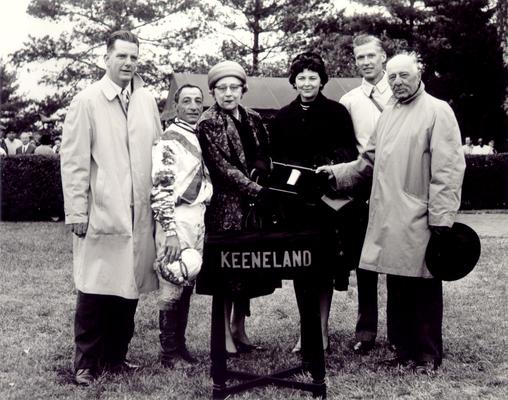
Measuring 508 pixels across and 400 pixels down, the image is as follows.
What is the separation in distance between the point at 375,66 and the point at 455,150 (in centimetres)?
108

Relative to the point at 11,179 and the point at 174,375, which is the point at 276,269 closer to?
the point at 174,375

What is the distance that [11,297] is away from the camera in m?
7.40

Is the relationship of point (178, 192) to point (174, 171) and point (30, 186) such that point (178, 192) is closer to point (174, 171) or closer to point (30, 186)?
point (174, 171)

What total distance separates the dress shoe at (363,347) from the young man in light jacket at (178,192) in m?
1.45

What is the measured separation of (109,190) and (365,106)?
2075mm

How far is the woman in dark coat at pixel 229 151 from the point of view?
15.5 feet

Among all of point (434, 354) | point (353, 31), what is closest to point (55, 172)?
point (434, 354)

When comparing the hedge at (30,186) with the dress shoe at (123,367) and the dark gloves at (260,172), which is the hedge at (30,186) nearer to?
the dress shoe at (123,367)

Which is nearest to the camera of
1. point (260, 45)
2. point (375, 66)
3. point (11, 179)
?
point (375, 66)

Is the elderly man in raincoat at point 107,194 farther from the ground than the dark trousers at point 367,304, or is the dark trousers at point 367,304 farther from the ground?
the elderly man in raincoat at point 107,194

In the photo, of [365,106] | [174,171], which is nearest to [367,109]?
[365,106]

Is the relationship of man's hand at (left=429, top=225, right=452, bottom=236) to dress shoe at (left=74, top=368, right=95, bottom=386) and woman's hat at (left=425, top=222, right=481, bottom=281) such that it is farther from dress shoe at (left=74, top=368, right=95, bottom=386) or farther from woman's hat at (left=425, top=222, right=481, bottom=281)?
dress shoe at (left=74, top=368, right=95, bottom=386)

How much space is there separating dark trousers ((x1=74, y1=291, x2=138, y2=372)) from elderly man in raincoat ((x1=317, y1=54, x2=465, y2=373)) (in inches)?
66.9

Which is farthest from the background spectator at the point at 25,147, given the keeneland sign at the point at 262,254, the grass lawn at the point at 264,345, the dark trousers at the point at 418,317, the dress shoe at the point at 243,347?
the keeneland sign at the point at 262,254
